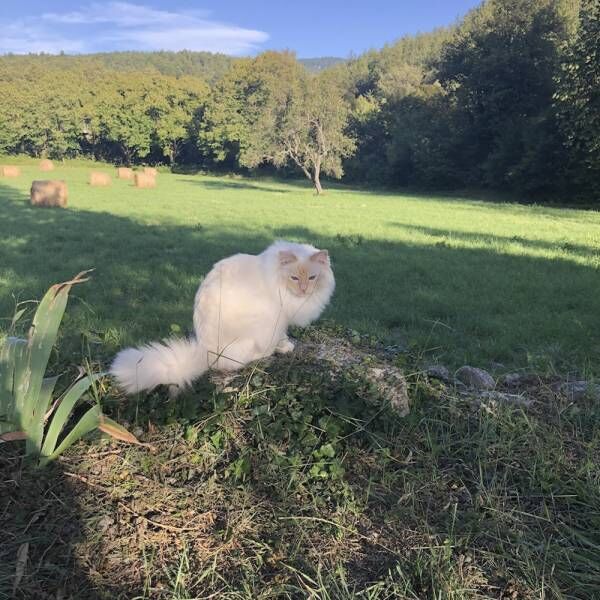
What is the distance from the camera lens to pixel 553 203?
27.4m

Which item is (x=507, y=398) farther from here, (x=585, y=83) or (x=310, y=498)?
(x=585, y=83)

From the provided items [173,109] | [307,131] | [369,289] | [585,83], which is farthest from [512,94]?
[173,109]

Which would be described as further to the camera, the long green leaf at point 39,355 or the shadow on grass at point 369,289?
the shadow on grass at point 369,289

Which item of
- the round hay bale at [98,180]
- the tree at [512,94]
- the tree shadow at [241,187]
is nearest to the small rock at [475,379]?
the round hay bale at [98,180]

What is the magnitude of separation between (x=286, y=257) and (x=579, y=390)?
1951 millimetres

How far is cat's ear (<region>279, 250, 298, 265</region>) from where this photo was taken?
3119mm

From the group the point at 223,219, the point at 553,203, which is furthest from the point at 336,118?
the point at 223,219

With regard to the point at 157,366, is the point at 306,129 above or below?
above

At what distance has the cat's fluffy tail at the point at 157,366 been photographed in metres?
2.62

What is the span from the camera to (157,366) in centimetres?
266

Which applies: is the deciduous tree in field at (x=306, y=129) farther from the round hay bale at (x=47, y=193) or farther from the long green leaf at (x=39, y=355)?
the long green leaf at (x=39, y=355)

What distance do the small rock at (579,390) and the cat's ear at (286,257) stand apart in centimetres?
180

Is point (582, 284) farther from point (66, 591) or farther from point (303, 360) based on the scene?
point (66, 591)

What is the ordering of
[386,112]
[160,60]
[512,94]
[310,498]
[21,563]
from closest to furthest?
1. [21,563]
2. [310,498]
3. [512,94]
4. [386,112]
5. [160,60]
